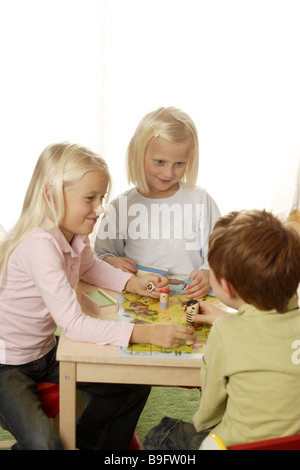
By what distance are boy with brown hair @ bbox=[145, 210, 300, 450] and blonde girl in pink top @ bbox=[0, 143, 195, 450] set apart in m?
0.16

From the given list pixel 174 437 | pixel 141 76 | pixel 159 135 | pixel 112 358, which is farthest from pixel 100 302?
→ pixel 141 76

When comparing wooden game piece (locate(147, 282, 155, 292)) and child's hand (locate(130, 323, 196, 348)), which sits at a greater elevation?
child's hand (locate(130, 323, 196, 348))

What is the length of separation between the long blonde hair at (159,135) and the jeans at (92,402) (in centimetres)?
63

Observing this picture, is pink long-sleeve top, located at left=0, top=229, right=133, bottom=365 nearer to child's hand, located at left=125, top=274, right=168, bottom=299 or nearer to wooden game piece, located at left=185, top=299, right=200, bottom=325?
child's hand, located at left=125, top=274, right=168, bottom=299

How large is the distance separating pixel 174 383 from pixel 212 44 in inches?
103

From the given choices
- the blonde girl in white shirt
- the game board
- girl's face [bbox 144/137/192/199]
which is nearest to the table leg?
the game board

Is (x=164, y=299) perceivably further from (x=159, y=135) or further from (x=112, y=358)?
(x=159, y=135)

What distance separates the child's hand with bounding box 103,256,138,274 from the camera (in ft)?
5.33

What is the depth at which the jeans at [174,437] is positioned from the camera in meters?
1.20

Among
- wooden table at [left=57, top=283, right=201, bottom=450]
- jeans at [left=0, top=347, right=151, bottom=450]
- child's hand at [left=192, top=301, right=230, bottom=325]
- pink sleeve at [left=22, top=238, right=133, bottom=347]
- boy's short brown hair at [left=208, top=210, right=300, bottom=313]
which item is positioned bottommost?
jeans at [left=0, top=347, right=151, bottom=450]

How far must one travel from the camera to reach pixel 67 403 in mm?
1191

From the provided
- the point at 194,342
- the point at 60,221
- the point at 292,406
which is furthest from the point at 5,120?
the point at 292,406

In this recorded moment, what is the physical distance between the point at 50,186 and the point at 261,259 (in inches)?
22.7
